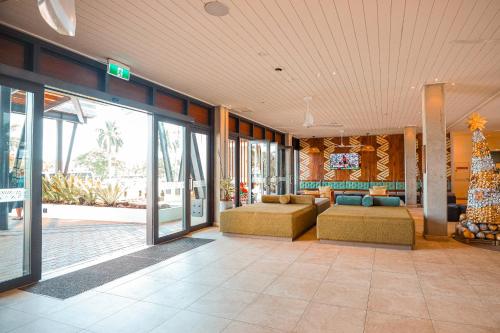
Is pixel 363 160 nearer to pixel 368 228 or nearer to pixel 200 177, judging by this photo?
pixel 200 177

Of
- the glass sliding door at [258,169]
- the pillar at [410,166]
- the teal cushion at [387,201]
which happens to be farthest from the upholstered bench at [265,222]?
the pillar at [410,166]

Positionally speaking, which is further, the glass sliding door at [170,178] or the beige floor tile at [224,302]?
the glass sliding door at [170,178]

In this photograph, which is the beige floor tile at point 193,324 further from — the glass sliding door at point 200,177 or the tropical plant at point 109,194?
the tropical plant at point 109,194

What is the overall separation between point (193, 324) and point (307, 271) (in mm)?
1954

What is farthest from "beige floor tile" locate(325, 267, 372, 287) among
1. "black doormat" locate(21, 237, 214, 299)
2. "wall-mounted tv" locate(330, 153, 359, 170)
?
"wall-mounted tv" locate(330, 153, 359, 170)

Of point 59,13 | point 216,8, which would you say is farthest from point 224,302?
point 216,8

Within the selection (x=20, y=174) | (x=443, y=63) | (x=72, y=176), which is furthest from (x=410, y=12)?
(x=72, y=176)

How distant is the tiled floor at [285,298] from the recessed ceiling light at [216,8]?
3.13 metres

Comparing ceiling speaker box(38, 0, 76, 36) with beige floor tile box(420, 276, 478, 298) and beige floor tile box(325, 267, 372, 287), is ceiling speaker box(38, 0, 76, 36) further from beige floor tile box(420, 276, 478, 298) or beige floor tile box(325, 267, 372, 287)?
beige floor tile box(420, 276, 478, 298)

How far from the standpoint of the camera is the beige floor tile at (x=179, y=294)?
3.24 metres

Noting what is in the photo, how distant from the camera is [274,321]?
2811 millimetres

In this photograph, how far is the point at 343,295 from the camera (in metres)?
3.39

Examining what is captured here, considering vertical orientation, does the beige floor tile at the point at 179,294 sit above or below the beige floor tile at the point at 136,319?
above

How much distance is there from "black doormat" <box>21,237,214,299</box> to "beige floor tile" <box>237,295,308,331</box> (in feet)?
6.55
